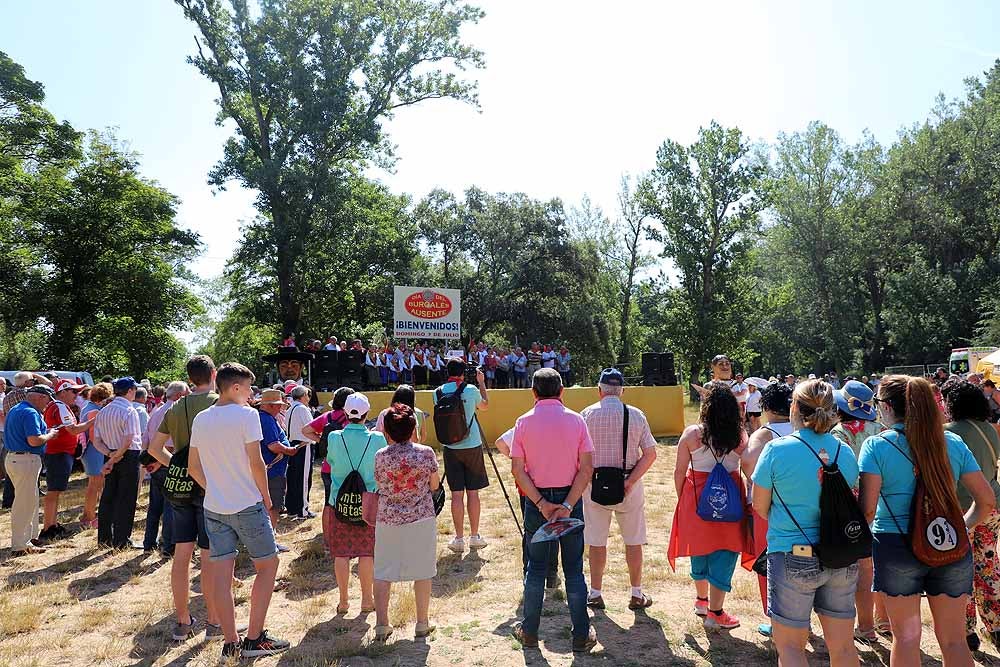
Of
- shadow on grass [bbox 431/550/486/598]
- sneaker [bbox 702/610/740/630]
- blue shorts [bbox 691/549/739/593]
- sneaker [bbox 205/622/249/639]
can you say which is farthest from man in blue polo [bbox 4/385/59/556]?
sneaker [bbox 702/610/740/630]

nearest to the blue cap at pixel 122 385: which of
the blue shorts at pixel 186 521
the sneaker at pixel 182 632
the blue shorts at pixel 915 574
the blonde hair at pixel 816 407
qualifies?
the blue shorts at pixel 186 521

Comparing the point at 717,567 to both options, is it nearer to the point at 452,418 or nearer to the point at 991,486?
the point at 991,486

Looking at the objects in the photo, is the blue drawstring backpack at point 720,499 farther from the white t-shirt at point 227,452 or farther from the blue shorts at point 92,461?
the blue shorts at point 92,461

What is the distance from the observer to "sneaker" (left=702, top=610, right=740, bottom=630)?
483 centimetres

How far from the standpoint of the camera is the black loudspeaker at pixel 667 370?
1844 cm

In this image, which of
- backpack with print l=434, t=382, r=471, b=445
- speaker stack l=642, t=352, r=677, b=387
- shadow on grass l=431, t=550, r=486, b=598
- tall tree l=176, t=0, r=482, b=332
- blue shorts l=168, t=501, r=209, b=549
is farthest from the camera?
tall tree l=176, t=0, r=482, b=332

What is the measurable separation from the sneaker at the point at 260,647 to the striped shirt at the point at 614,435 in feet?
8.00

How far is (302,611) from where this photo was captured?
5.44 meters

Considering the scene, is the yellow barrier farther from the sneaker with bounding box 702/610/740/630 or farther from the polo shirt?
the sneaker with bounding box 702/610/740/630

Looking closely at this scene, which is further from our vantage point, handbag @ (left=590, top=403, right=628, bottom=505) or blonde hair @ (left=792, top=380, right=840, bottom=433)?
handbag @ (left=590, top=403, right=628, bottom=505)

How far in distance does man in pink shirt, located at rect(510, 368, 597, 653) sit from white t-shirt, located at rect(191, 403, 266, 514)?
160cm

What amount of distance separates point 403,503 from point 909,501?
9.47ft

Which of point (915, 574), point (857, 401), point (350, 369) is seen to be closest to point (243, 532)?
point (915, 574)

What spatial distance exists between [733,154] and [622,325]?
46.4 ft
